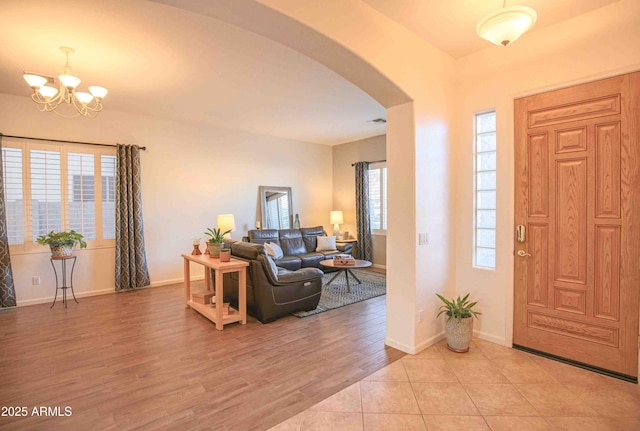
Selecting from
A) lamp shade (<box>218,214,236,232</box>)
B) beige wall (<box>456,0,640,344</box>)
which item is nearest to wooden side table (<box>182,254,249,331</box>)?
lamp shade (<box>218,214,236,232</box>)

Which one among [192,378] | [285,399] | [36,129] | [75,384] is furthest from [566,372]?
[36,129]

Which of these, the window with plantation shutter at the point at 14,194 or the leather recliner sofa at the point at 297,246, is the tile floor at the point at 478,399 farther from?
the window with plantation shutter at the point at 14,194

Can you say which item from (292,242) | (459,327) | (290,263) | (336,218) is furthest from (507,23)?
(336,218)

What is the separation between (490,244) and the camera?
3227mm

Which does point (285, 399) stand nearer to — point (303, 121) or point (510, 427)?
point (510, 427)

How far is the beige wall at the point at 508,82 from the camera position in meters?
2.51

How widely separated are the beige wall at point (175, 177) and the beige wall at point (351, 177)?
652 mm

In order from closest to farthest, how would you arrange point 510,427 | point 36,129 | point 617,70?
point 510,427, point 617,70, point 36,129

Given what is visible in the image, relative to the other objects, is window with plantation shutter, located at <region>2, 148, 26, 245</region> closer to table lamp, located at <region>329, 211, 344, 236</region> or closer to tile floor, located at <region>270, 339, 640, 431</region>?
tile floor, located at <region>270, 339, 640, 431</region>

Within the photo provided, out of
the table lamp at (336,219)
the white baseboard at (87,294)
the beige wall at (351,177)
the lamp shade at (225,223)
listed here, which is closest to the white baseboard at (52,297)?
the white baseboard at (87,294)

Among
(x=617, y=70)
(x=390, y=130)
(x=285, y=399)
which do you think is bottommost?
(x=285, y=399)

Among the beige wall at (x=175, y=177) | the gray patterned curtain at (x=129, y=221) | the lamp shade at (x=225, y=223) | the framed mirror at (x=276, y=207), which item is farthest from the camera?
the framed mirror at (x=276, y=207)

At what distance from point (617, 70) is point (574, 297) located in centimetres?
185

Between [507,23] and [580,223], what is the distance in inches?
69.8
